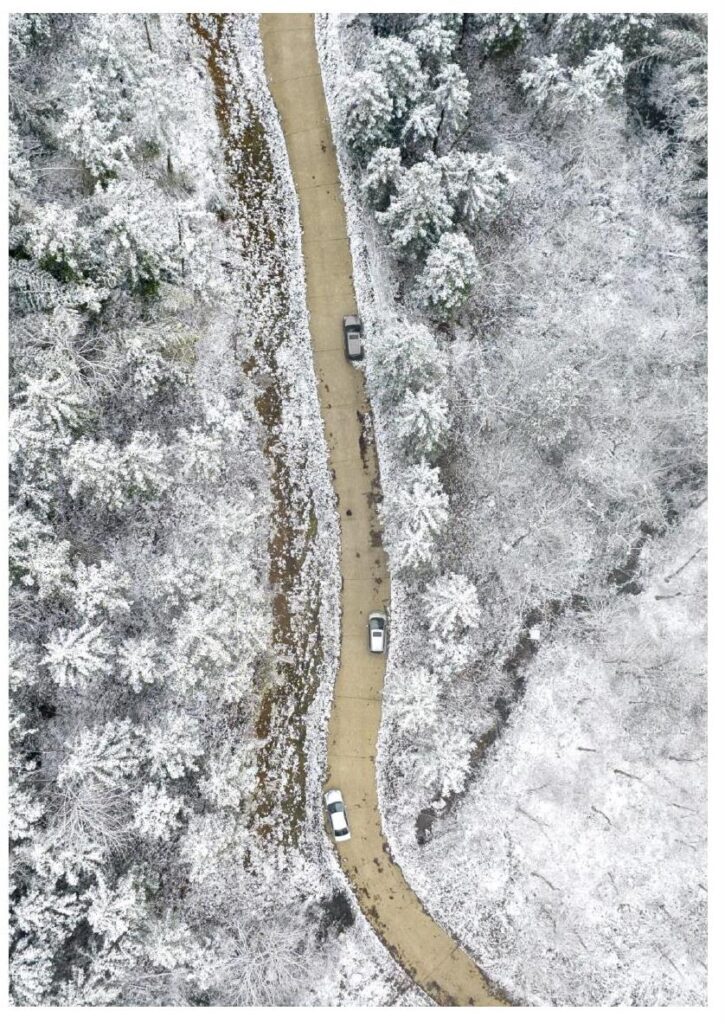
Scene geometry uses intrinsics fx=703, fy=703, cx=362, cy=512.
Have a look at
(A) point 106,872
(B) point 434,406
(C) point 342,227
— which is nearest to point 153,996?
(A) point 106,872

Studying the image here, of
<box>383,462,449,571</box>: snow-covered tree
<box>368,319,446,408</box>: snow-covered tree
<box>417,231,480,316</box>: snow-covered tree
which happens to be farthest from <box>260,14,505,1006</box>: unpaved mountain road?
<box>417,231,480,316</box>: snow-covered tree

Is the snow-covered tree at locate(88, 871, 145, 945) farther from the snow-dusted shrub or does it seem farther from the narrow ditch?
the snow-dusted shrub

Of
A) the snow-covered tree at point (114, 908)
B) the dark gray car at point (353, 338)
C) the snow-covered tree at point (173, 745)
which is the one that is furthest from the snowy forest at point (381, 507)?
the dark gray car at point (353, 338)

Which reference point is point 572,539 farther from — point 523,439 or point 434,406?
point 434,406

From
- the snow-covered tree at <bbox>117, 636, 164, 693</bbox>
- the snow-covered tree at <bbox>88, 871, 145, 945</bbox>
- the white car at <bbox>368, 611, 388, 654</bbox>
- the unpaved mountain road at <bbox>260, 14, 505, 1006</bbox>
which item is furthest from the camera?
the white car at <bbox>368, 611, 388, 654</bbox>

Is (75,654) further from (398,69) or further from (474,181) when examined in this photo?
(398,69)
